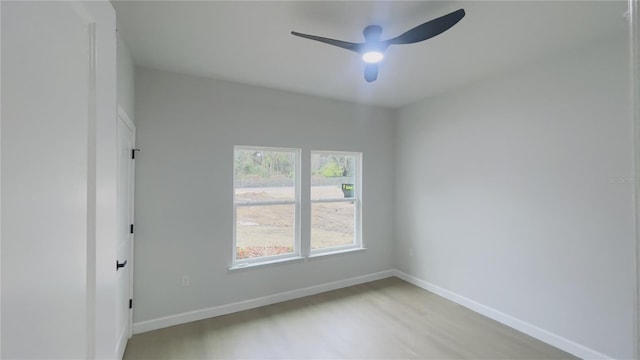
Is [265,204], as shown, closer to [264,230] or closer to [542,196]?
[264,230]

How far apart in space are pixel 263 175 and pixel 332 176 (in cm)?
105

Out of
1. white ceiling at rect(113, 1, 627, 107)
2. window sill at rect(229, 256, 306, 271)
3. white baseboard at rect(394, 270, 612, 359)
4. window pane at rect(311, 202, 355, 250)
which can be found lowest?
white baseboard at rect(394, 270, 612, 359)

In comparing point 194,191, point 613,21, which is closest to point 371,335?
point 194,191

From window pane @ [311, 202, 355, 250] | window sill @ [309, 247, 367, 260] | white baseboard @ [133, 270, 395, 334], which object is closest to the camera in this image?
white baseboard @ [133, 270, 395, 334]

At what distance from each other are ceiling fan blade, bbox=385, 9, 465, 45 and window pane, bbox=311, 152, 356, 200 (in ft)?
7.30

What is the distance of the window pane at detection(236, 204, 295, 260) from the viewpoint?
3424 millimetres

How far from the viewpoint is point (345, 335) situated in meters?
2.77

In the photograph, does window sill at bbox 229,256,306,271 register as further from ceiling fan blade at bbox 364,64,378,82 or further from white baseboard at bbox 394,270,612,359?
ceiling fan blade at bbox 364,64,378,82

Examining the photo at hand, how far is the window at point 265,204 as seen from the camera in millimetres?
3420

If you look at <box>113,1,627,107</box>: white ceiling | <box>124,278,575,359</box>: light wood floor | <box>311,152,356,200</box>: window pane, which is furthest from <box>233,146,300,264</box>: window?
<box>113,1,627,107</box>: white ceiling

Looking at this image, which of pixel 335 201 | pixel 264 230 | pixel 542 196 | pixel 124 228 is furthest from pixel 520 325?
pixel 124 228

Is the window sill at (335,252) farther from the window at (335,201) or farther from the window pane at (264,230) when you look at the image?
the window pane at (264,230)

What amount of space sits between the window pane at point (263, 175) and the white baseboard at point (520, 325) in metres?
2.33

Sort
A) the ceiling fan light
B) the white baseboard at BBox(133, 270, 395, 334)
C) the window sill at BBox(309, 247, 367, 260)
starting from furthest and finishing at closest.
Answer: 1. the window sill at BBox(309, 247, 367, 260)
2. the white baseboard at BBox(133, 270, 395, 334)
3. the ceiling fan light
